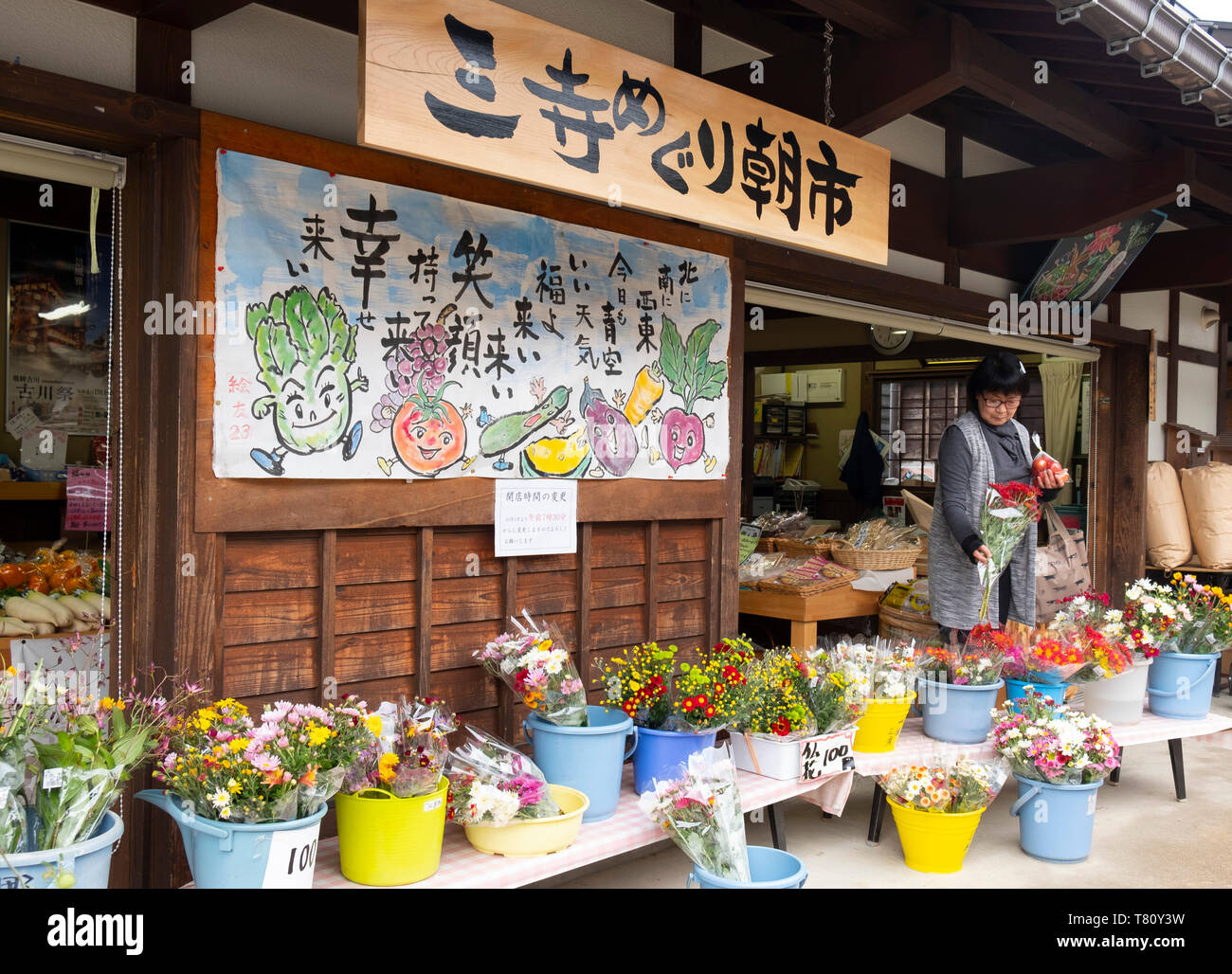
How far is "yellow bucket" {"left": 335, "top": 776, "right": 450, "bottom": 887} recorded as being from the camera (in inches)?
115

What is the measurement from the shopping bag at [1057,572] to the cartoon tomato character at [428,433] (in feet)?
14.7

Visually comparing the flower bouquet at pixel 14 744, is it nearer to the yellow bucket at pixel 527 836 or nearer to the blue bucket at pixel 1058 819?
the yellow bucket at pixel 527 836

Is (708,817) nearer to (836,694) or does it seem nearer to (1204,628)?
(836,694)

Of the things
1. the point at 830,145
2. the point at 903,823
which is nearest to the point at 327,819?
the point at 903,823

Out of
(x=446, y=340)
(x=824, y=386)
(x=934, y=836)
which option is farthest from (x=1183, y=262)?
(x=824, y=386)

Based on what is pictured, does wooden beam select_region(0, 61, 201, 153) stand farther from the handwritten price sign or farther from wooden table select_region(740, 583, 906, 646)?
wooden table select_region(740, 583, 906, 646)

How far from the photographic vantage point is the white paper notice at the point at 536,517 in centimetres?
393

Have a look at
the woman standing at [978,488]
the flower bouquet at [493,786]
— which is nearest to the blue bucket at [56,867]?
the flower bouquet at [493,786]

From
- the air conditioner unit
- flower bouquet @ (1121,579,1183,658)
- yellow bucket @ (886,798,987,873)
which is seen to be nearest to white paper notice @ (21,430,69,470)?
yellow bucket @ (886,798,987,873)

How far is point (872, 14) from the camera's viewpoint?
3.75m

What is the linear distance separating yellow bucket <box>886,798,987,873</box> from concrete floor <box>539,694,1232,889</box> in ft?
0.18

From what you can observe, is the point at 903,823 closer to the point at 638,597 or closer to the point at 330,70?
the point at 638,597

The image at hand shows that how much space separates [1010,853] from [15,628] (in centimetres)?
429

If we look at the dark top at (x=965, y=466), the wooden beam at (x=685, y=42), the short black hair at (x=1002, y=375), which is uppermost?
the wooden beam at (x=685, y=42)
